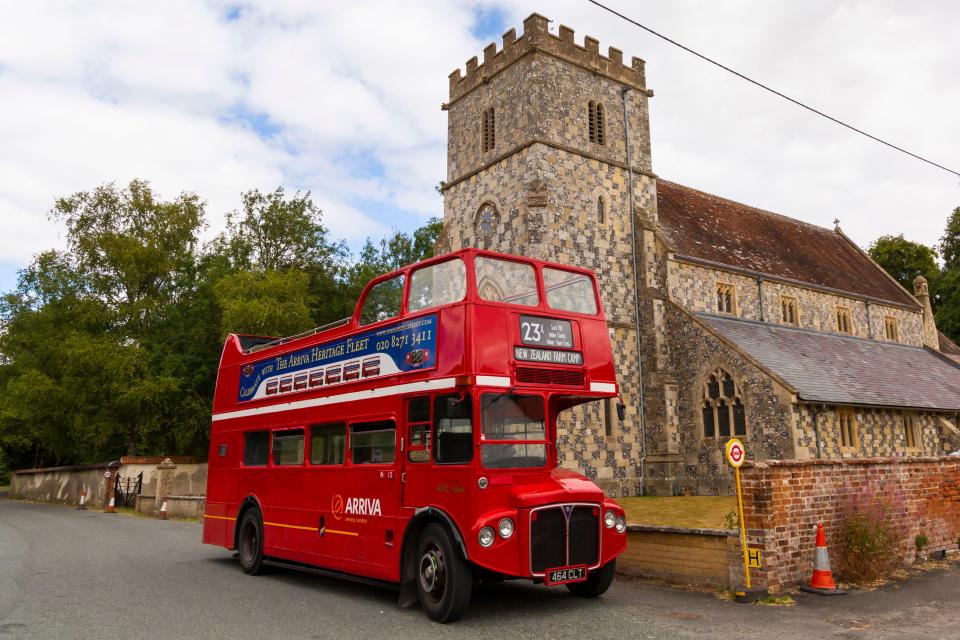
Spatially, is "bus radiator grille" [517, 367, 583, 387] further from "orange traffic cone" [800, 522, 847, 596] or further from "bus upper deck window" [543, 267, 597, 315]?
"orange traffic cone" [800, 522, 847, 596]

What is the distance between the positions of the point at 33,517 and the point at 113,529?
752 centimetres

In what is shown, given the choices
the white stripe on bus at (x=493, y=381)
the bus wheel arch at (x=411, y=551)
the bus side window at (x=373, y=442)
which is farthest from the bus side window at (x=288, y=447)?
the white stripe on bus at (x=493, y=381)

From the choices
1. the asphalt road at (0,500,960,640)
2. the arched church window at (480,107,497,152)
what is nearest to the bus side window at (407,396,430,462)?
the asphalt road at (0,500,960,640)

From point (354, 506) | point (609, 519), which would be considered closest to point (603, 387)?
point (609, 519)

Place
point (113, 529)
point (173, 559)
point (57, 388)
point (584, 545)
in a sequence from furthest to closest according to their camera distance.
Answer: point (57, 388) < point (113, 529) < point (173, 559) < point (584, 545)

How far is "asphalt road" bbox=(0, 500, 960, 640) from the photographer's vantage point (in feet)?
23.7

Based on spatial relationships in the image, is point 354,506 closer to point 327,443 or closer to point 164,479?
point 327,443

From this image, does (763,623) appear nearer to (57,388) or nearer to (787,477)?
(787,477)

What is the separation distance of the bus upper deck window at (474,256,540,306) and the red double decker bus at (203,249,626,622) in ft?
0.06

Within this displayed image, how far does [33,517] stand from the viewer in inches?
940

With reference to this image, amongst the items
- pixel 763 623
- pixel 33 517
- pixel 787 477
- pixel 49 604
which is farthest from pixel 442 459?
pixel 33 517

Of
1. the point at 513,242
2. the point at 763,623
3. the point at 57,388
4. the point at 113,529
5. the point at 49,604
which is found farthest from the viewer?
the point at 57,388

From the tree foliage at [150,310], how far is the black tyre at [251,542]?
16.3 meters

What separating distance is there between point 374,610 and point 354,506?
1.52 metres
